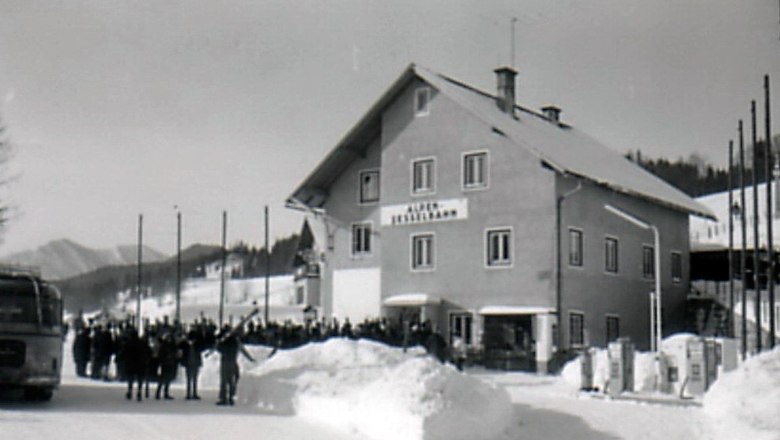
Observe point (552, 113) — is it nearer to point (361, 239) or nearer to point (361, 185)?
point (361, 185)

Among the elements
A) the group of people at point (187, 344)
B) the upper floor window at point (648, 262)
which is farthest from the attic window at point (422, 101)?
the upper floor window at point (648, 262)

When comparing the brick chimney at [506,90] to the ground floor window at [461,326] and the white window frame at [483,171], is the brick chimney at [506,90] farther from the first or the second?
the ground floor window at [461,326]

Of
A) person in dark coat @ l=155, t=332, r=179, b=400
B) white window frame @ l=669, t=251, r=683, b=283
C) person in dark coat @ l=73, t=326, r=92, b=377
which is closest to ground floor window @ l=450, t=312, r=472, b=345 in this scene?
white window frame @ l=669, t=251, r=683, b=283

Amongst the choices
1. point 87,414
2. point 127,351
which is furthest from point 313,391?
point 127,351

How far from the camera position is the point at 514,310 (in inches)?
1267

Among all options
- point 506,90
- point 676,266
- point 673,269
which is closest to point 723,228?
point 676,266

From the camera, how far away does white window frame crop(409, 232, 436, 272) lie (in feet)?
114

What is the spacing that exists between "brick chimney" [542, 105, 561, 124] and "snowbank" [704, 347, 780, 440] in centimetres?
2565

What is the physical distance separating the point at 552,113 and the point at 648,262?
7.97m

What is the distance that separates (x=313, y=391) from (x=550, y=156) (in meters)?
16.9

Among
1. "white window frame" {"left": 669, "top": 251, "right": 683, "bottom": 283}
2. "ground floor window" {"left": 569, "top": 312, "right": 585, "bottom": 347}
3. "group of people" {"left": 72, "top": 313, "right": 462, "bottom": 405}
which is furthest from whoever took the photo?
"white window frame" {"left": 669, "top": 251, "right": 683, "bottom": 283}

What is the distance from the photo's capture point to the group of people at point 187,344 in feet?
63.7

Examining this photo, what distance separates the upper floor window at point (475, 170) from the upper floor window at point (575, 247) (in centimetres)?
326

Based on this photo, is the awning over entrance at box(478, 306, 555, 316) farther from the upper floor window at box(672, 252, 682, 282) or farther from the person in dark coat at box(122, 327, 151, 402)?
the person in dark coat at box(122, 327, 151, 402)
